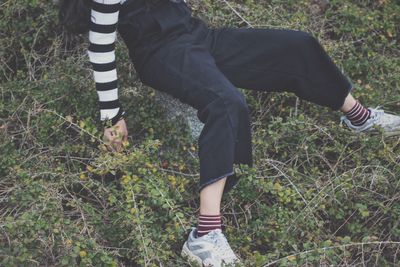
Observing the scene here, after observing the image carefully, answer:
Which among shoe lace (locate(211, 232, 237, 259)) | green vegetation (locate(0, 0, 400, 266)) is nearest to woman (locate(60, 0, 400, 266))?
shoe lace (locate(211, 232, 237, 259))

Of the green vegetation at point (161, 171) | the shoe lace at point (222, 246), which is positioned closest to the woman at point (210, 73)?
the shoe lace at point (222, 246)

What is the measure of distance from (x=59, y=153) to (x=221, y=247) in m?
1.03

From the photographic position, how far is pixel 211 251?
2705mm

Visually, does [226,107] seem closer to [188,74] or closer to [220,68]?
[188,74]

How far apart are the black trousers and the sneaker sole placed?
242 millimetres

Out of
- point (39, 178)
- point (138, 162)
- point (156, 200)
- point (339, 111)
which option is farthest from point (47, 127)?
point (339, 111)

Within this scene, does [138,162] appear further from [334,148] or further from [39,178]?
[334,148]

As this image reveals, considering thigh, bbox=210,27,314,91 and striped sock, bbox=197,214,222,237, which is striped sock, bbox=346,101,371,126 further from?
striped sock, bbox=197,214,222,237

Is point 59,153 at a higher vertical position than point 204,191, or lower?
lower

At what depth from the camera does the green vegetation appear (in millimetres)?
2758

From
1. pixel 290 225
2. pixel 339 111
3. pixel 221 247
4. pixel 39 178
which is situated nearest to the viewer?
pixel 221 247

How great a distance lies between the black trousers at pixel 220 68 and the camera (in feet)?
9.21

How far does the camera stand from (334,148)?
132 inches

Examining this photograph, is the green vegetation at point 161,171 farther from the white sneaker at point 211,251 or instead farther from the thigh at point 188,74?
the thigh at point 188,74
